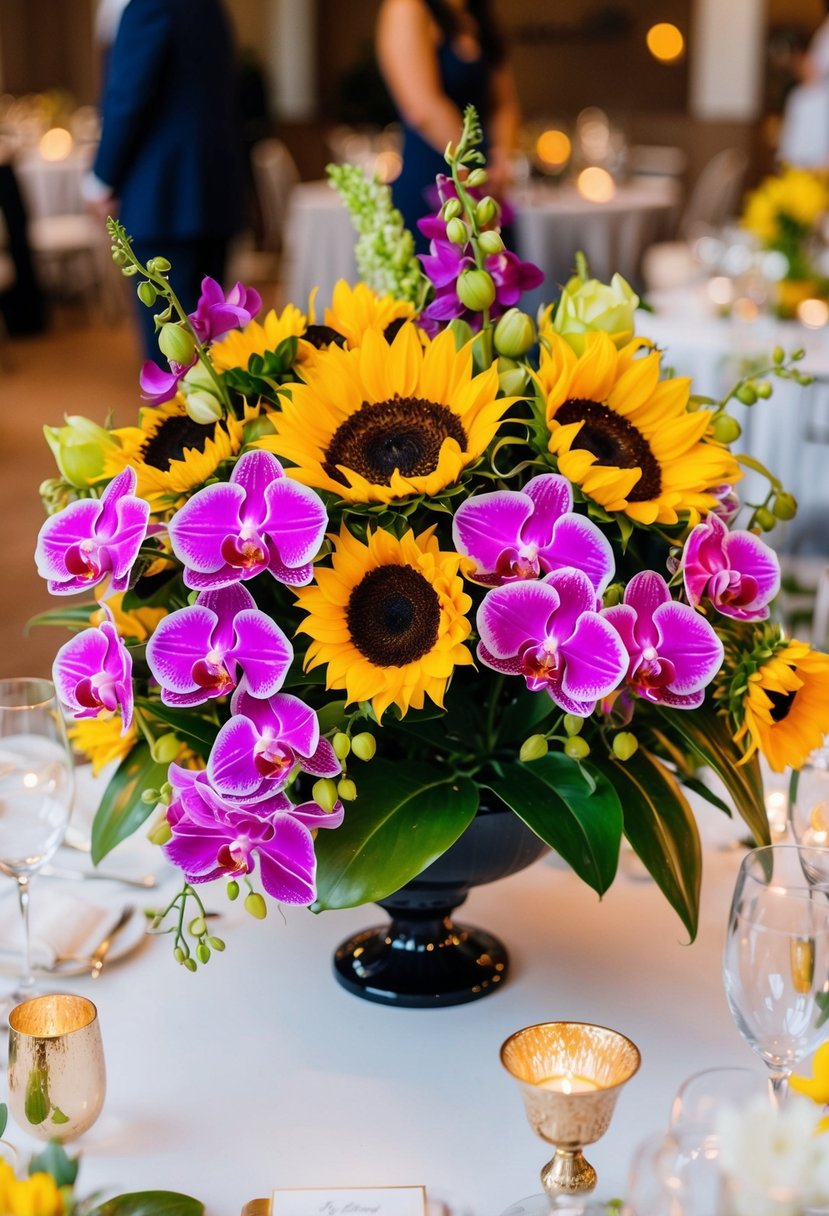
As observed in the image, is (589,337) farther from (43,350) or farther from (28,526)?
(43,350)

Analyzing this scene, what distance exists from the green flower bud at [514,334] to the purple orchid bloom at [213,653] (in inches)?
8.8

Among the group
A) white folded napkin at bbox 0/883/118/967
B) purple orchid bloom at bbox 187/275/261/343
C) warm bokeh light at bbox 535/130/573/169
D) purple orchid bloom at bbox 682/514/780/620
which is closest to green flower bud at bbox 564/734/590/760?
purple orchid bloom at bbox 682/514/780/620

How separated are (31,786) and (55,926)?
0.49 ft

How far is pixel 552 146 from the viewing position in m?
7.85

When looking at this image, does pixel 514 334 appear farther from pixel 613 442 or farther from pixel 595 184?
pixel 595 184

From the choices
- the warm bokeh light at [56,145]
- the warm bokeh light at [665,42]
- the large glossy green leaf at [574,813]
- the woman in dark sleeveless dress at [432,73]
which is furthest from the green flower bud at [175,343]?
the warm bokeh light at [665,42]

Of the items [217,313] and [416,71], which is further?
[416,71]

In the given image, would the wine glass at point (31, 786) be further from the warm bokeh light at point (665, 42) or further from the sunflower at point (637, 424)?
the warm bokeh light at point (665, 42)

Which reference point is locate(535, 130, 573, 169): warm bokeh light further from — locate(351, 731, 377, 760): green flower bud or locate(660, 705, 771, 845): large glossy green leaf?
locate(351, 731, 377, 760): green flower bud

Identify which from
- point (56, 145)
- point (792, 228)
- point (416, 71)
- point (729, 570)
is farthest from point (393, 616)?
point (56, 145)

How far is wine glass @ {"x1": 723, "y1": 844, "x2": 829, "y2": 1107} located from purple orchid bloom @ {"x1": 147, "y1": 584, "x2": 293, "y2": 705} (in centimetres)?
28

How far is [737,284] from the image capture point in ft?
11.5

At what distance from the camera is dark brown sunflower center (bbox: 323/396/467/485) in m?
0.85

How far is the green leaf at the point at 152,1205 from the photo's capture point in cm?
78
